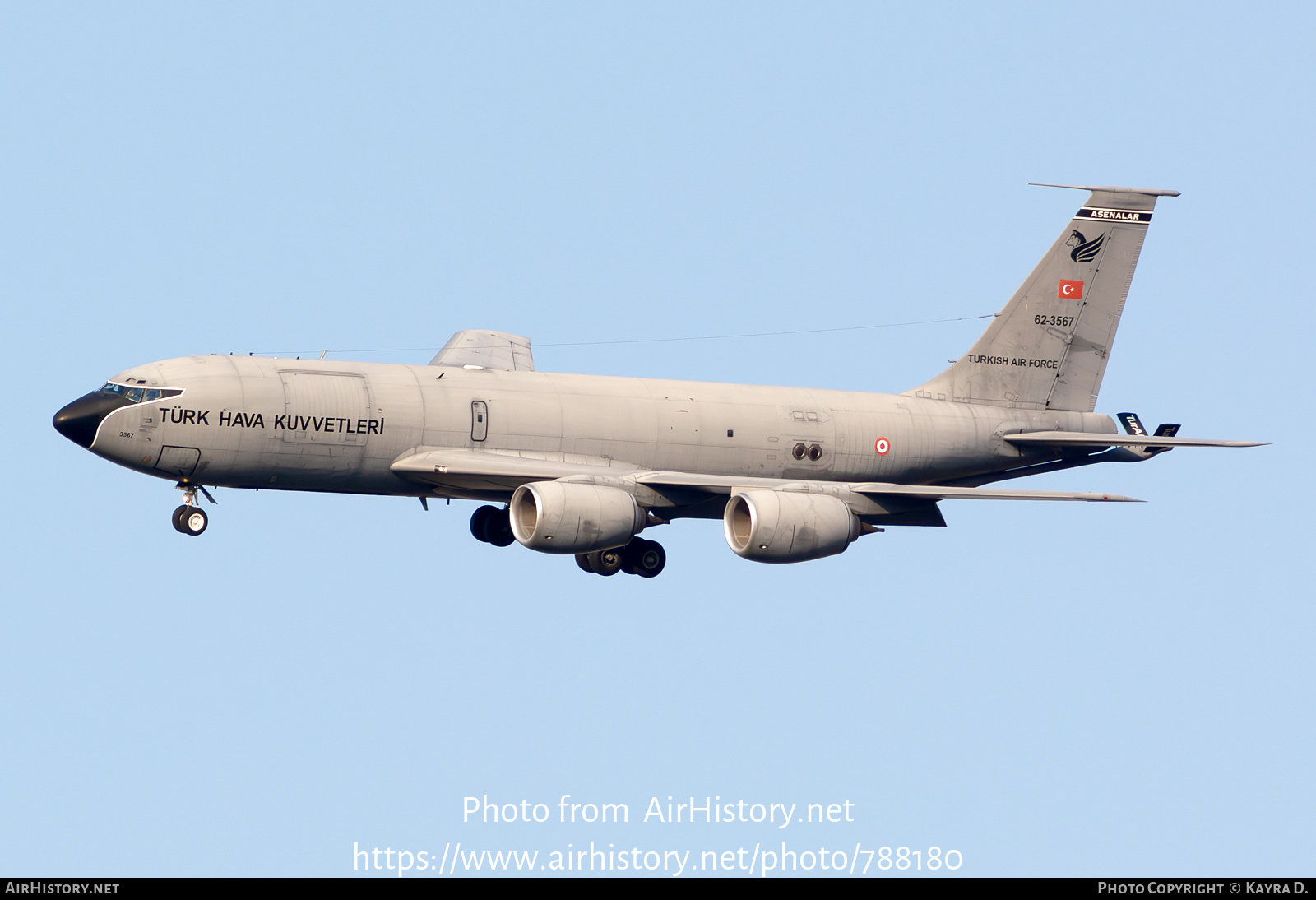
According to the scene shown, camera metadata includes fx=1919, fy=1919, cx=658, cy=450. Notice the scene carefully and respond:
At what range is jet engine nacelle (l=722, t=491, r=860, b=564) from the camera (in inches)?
1483

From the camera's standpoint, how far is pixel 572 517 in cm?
3681

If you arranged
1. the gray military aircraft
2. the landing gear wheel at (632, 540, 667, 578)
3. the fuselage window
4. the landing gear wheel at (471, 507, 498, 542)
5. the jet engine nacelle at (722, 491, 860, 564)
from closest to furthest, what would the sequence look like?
the gray military aircraft < the jet engine nacelle at (722, 491, 860, 564) < the fuselage window < the landing gear wheel at (632, 540, 667, 578) < the landing gear wheel at (471, 507, 498, 542)

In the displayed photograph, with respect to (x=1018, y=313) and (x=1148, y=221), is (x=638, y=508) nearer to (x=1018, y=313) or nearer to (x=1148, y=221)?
(x=1018, y=313)

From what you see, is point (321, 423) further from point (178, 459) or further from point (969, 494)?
point (969, 494)

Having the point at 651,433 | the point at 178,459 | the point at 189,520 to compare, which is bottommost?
the point at 189,520

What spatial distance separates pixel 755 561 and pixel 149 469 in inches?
473

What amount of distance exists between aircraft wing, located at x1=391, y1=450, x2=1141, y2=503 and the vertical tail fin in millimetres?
7076

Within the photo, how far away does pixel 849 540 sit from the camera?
38.8 meters

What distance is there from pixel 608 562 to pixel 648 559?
2.93 feet

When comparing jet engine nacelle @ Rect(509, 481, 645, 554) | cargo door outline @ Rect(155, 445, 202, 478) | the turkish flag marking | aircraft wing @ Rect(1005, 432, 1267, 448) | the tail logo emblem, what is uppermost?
the tail logo emblem

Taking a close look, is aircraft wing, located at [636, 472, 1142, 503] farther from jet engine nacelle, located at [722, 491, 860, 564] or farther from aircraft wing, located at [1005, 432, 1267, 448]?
aircraft wing, located at [1005, 432, 1267, 448]

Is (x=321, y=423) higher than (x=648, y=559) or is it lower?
higher

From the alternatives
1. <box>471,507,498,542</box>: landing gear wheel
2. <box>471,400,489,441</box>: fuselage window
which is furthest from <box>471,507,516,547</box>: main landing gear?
<box>471,400,489,441</box>: fuselage window

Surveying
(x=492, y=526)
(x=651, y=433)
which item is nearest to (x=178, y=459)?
(x=492, y=526)
